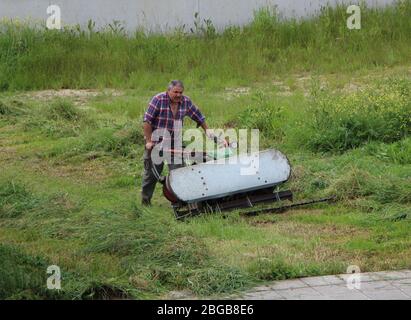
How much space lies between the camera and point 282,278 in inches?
327

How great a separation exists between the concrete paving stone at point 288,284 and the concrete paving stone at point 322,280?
0.18 feet

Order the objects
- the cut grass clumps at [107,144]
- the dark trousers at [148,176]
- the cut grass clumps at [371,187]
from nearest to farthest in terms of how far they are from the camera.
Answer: the cut grass clumps at [371,187] < the dark trousers at [148,176] < the cut grass clumps at [107,144]

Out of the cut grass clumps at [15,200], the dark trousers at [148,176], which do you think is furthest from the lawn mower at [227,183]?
the cut grass clumps at [15,200]

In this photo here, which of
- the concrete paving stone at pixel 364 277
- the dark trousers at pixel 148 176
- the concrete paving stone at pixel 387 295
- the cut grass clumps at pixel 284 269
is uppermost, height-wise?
the dark trousers at pixel 148 176

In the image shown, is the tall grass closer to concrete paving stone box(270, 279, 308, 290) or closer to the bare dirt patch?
the bare dirt patch

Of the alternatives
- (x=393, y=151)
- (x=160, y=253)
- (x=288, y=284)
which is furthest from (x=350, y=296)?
(x=393, y=151)

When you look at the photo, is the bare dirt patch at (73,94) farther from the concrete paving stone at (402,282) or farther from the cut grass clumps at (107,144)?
the concrete paving stone at (402,282)

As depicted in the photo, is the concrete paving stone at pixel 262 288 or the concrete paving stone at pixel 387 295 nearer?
the concrete paving stone at pixel 387 295

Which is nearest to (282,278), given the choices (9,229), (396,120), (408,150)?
(9,229)

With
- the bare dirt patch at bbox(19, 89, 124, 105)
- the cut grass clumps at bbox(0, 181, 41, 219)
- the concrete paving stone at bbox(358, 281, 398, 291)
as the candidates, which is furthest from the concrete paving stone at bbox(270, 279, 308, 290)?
the bare dirt patch at bbox(19, 89, 124, 105)

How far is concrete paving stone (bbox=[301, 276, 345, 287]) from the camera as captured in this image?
8.15m

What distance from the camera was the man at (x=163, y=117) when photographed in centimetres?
1115

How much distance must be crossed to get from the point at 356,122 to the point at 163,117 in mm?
3431

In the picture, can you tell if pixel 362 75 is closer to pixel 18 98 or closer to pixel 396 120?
pixel 396 120
